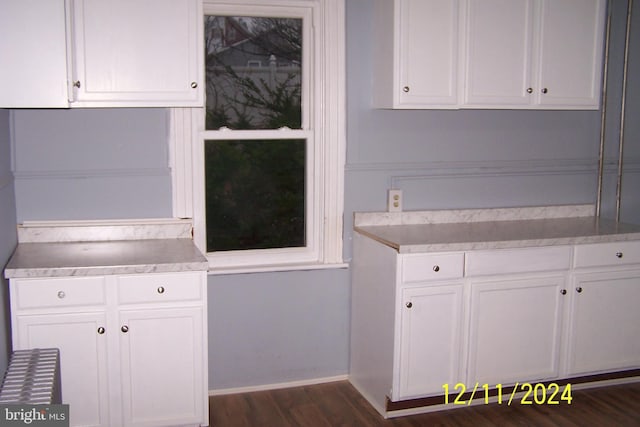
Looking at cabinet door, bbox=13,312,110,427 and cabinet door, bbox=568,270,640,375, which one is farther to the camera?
cabinet door, bbox=568,270,640,375

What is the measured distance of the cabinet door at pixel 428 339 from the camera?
310 cm

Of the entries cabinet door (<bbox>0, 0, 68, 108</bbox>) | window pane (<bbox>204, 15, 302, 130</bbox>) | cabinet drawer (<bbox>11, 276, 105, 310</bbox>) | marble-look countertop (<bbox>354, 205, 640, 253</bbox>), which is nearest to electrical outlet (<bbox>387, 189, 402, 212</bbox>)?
marble-look countertop (<bbox>354, 205, 640, 253</bbox>)

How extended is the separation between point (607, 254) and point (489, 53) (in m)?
1.12

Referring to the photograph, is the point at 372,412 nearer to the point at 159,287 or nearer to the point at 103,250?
the point at 159,287

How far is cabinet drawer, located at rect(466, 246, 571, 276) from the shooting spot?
3.15 m

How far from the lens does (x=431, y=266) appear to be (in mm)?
3084

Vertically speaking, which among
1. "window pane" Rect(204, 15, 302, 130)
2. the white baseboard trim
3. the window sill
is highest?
"window pane" Rect(204, 15, 302, 130)

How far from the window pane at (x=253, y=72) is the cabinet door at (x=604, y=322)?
5.34 ft

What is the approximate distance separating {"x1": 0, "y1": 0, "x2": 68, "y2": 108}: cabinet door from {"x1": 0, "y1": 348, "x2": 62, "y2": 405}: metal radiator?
92cm

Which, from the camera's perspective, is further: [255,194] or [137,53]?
[255,194]

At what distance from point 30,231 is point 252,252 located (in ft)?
3.36

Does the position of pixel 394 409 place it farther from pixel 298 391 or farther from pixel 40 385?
pixel 40 385

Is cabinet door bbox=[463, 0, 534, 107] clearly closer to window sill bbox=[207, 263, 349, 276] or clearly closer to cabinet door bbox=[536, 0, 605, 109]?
cabinet door bbox=[536, 0, 605, 109]

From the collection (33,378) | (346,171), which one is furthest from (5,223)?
(346,171)
